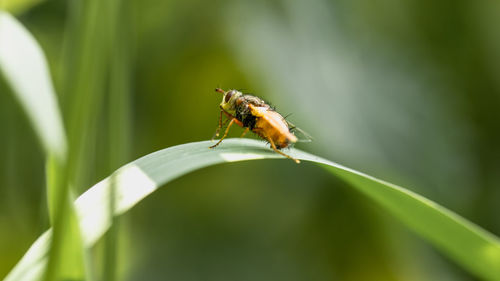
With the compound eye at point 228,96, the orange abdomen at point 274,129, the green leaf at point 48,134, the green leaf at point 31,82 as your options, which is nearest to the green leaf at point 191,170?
the green leaf at point 48,134

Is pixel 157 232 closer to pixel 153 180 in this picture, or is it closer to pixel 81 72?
pixel 153 180

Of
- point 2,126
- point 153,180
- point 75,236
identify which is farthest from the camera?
point 2,126

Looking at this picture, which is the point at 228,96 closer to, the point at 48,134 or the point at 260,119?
the point at 260,119

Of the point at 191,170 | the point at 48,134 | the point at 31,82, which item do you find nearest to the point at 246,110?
the point at 191,170

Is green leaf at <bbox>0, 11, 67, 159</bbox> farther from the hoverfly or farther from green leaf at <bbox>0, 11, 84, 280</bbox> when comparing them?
the hoverfly

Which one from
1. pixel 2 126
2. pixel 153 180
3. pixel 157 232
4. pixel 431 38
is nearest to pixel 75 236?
pixel 153 180

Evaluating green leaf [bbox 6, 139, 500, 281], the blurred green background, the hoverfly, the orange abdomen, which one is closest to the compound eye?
the hoverfly
